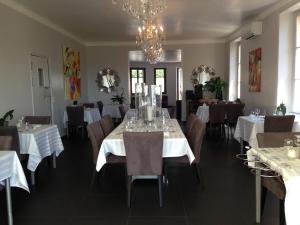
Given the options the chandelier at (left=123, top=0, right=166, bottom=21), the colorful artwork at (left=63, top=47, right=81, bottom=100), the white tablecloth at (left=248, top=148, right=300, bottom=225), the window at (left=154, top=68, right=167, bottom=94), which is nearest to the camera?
the white tablecloth at (left=248, top=148, right=300, bottom=225)

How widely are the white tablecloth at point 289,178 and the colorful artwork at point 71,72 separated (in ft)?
22.9

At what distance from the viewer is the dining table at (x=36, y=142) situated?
4.06 meters

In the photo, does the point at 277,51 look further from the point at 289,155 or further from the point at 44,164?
the point at 44,164

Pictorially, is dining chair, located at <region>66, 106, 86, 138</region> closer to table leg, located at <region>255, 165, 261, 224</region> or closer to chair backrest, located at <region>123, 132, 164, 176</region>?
chair backrest, located at <region>123, 132, 164, 176</region>

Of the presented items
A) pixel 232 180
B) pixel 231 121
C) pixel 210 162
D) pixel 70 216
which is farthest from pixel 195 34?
pixel 70 216

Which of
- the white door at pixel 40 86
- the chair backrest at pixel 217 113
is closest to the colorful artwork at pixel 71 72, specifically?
the white door at pixel 40 86

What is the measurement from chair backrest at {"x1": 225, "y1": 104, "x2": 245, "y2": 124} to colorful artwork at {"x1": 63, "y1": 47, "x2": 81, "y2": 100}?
14.6ft

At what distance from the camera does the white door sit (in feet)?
21.2

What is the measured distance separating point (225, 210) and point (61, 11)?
501cm

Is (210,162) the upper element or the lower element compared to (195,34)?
lower

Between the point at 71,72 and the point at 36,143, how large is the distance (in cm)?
513

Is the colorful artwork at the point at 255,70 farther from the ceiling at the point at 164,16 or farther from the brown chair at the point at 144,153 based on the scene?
the brown chair at the point at 144,153

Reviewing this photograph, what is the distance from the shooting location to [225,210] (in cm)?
329

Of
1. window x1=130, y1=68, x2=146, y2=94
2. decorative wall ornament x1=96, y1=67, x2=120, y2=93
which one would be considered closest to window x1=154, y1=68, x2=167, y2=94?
window x1=130, y1=68, x2=146, y2=94
